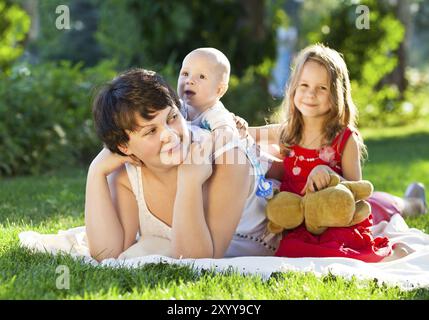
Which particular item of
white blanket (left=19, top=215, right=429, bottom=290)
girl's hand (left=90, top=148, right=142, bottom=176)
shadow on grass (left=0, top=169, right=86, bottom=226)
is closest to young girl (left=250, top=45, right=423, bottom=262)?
white blanket (left=19, top=215, right=429, bottom=290)

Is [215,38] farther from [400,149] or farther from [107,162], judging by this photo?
[107,162]

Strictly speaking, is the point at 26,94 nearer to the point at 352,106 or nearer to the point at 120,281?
the point at 352,106

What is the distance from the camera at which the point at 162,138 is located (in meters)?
3.45

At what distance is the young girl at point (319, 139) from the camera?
156 inches

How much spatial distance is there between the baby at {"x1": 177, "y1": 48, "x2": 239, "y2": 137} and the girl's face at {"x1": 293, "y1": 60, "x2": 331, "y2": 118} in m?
0.58

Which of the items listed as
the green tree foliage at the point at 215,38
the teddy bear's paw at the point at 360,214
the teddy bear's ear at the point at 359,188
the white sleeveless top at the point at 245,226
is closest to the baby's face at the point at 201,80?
the white sleeveless top at the point at 245,226

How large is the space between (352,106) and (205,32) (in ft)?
27.2

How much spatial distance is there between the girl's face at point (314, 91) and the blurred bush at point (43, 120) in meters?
3.28

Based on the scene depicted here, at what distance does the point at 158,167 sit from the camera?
3.65m

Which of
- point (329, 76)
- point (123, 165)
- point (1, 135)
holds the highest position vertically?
point (329, 76)

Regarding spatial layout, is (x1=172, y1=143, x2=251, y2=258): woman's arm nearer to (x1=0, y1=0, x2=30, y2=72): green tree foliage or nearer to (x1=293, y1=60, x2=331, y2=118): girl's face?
(x1=293, y1=60, x2=331, y2=118): girl's face

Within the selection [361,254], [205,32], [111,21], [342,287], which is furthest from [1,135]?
[111,21]

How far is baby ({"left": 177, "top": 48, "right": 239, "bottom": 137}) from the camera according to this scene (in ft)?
12.2

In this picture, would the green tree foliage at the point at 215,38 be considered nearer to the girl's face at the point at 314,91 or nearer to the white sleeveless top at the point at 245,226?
the girl's face at the point at 314,91
